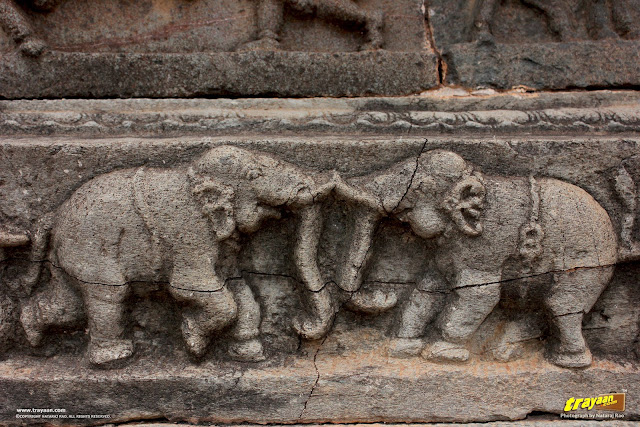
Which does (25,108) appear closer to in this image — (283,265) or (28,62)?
(28,62)

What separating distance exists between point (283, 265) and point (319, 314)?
0.28 metres

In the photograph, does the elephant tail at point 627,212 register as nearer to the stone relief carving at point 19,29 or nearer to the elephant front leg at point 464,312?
the elephant front leg at point 464,312

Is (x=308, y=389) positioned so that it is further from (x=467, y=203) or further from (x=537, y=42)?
(x=537, y=42)

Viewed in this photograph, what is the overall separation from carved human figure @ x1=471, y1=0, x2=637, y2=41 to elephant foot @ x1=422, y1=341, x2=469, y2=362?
58.3 inches

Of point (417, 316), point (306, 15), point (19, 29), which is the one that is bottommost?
point (417, 316)

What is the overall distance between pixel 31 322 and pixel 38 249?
1.07ft

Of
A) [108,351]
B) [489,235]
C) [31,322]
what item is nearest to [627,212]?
[489,235]

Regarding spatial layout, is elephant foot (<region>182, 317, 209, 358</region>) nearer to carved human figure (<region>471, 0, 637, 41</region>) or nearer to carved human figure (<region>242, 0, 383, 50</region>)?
carved human figure (<region>242, 0, 383, 50</region>)

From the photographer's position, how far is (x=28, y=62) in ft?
7.88

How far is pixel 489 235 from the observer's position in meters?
2.19

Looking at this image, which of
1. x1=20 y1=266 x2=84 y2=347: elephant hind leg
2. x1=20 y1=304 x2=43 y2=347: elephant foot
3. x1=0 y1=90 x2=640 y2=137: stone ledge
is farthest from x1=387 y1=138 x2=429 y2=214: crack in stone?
x1=20 y1=304 x2=43 y2=347: elephant foot

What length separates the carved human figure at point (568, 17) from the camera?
8.41ft

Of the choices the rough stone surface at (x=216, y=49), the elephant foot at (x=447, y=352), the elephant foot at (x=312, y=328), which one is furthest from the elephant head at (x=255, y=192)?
the elephant foot at (x=447, y=352)

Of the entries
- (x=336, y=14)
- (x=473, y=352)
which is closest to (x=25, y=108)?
(x=336, y=14)
